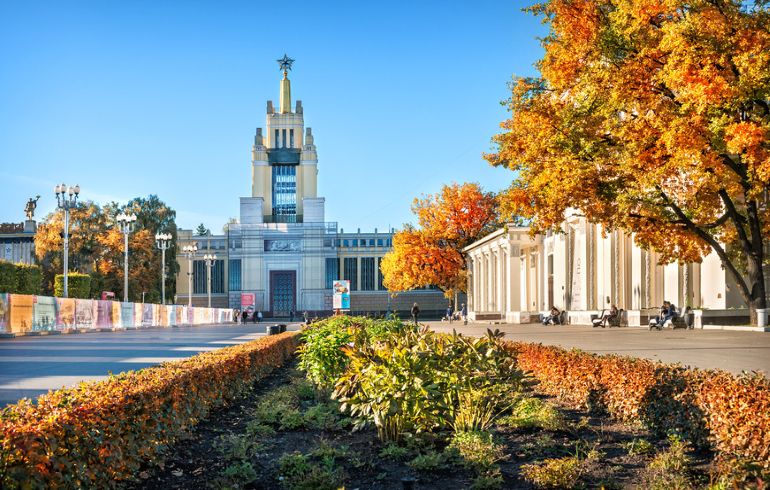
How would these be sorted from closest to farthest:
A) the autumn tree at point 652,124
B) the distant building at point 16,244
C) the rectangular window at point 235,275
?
the autumn tree at point 652,124 < the rectangular window at point 235,275 < the distant building at point 16,244

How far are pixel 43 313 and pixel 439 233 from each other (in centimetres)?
3838

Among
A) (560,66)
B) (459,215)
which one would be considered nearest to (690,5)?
(560,66)

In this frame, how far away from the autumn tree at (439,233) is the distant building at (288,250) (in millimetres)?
33925

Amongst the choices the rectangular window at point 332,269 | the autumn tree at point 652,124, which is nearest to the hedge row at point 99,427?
the autumn tree at point 652,124

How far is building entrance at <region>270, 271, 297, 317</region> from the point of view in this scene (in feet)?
310

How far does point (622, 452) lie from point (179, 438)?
441cm

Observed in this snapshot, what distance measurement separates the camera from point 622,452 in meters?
6.34

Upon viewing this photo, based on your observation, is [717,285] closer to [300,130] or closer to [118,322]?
[118,322]

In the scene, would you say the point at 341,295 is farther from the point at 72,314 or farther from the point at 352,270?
the point at 352,270

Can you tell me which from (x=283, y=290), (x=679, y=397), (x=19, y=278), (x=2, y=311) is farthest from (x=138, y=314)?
(x=283, y=290)

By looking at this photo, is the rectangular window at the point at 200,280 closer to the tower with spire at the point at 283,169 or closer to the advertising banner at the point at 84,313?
the tower with spire at the point at 283,169

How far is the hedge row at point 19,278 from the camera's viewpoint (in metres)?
44.4

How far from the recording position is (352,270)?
330 feet

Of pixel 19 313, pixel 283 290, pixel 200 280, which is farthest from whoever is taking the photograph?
pixel 200 280
